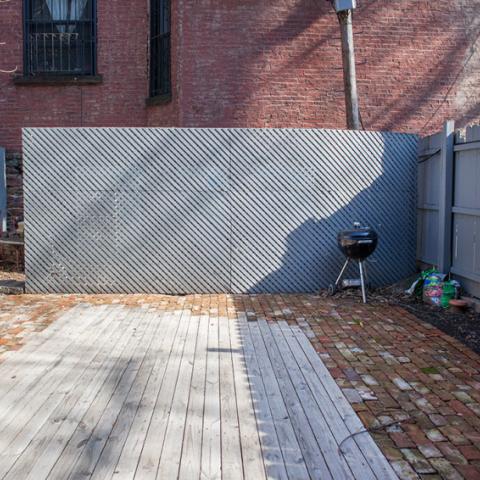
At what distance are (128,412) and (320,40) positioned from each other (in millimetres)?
9477

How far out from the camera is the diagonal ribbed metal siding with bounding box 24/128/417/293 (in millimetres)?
8859

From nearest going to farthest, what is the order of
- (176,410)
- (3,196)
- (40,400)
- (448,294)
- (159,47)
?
(176,410) → (40,400) → (448,294) → (3,196) → (159,47)

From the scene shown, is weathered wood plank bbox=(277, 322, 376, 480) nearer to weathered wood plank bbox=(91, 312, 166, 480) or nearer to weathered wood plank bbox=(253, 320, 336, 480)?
weathered wood plank bbox=(253, 320, 336, 480)

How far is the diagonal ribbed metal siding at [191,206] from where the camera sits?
29.1 feet

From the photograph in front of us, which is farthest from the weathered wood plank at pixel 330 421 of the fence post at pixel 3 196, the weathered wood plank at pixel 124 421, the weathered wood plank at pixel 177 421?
the fence post at pixel 3 196

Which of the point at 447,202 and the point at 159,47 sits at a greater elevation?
the point at 159,47

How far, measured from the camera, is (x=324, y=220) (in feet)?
30.0

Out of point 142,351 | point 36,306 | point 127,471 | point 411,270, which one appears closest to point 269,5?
point 411,270

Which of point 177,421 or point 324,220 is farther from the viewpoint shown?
point 324,220

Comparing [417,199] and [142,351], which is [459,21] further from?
[142,351]

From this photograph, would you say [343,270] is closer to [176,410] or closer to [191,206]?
[191,206]

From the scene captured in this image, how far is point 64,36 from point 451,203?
936 cm

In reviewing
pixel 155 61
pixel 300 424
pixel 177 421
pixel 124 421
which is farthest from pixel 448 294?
pixel 155 61

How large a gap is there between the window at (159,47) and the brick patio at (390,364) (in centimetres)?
600
